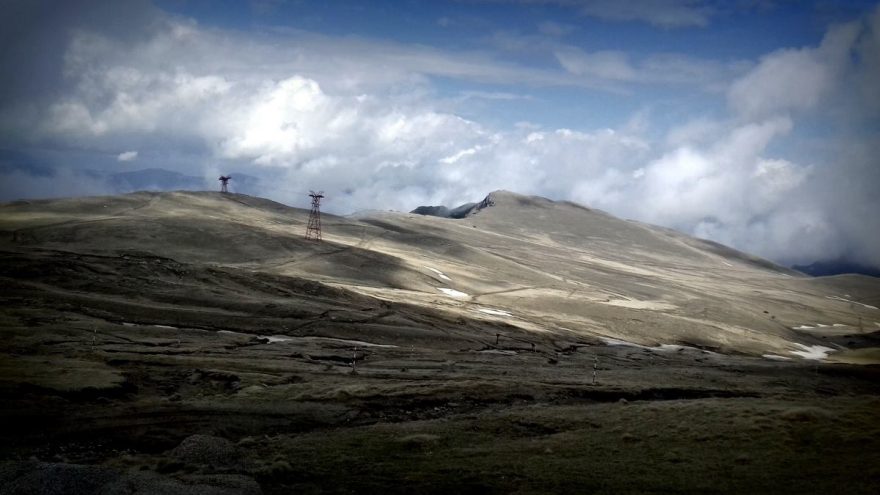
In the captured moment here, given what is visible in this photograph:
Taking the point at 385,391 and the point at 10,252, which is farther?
the point at 10,252

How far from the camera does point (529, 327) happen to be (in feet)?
369

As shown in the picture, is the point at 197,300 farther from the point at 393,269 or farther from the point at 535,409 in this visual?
the point at 393,269

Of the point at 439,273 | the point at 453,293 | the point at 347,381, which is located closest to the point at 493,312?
the point at 453,293

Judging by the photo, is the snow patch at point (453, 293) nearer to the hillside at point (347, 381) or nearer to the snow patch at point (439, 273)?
the snow patch at point (439, 273)

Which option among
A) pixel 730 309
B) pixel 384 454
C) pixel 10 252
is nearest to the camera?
pixel 384 454

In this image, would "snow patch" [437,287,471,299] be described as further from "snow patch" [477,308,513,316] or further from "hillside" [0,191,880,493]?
"snow patch" [477,308,513,316]

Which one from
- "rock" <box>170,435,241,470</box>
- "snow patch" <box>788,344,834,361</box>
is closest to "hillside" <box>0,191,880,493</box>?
"rock" <box>170,435,241,470</box>

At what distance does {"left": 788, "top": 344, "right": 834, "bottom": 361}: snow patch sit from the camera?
13500 cm

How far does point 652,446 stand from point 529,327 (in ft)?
265

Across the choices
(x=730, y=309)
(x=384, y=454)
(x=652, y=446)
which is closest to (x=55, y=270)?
(x=384, y=454)

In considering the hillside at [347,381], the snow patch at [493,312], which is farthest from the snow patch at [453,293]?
the snow patch at [493,312]

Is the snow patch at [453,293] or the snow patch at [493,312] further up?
the snow patch at [453,293]

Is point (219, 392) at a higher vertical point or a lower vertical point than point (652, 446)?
lower

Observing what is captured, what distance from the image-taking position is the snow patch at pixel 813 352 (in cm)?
13500
